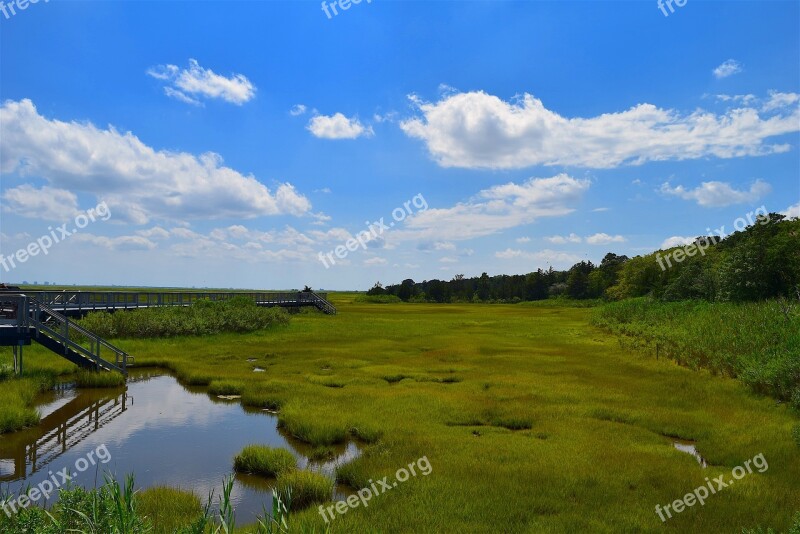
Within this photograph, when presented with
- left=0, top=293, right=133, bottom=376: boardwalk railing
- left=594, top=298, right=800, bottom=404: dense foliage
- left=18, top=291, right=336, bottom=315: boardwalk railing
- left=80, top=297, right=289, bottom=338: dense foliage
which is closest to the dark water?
left=0, top=293, right=133, bottom=376: boardwalk railing

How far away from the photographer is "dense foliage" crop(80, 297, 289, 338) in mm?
33625

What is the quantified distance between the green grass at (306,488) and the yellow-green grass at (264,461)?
75 cm

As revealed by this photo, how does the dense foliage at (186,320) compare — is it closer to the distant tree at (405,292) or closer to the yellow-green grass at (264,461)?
the yellow-green grass at (264,461)

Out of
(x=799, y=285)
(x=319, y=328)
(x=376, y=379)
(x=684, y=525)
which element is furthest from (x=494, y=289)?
(x=684, y=525)

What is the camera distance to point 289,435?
1434 centimetres

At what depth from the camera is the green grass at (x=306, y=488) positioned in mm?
9711

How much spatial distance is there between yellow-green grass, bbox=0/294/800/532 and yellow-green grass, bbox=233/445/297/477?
1434 mm

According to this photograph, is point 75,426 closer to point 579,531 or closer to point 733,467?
point 579,531

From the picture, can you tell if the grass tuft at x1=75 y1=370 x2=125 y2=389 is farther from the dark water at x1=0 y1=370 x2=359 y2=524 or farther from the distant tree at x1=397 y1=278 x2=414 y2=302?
the distant tree at x1=397 y1=278 x2=414 y2=302

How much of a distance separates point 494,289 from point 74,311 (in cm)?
13959

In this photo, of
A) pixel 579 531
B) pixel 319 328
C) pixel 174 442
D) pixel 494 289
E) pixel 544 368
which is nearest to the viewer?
pixel 579 531

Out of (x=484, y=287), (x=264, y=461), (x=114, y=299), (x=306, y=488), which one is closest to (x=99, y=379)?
(x=264, y=461)

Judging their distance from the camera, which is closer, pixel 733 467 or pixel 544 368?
pixel 733 467

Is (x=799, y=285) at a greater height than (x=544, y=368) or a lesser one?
greater
